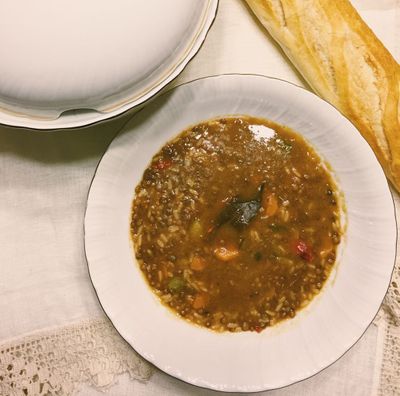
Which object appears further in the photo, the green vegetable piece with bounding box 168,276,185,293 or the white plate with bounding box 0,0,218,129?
the green vegetable piece with bounding box 168,276,185,293

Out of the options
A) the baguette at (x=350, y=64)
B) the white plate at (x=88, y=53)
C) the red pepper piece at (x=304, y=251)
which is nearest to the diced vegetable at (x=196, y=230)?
the red pepper piece at (x=304, y=251)

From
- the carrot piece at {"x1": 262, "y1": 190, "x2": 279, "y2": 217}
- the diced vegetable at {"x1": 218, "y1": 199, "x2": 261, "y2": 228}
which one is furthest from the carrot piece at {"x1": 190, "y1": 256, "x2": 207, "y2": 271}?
the carrot piece at {"x1": 262, "y1": 190, "x2": 279, "y2": 217}

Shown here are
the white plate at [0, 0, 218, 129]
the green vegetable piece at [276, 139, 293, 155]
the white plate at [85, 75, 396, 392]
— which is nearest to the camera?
the white plate at [0, 0, 218, 129]

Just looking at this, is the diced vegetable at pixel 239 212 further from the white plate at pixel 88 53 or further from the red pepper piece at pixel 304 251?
the white plate at pixel 88 53

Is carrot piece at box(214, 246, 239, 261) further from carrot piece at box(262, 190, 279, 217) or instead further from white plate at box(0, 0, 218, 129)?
white plate at box(0, 0, 218, 129)

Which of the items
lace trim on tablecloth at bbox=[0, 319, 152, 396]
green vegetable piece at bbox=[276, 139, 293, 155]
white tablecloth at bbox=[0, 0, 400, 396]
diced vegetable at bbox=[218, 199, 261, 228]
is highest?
green vegetable piece at bbox=[276, 139, 293, 155]

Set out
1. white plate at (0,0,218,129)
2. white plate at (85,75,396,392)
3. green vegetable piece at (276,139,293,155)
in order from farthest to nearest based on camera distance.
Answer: green vegetable piece at (276,139,293,155) < white plate at (85,75,396,392) < white plate at (0,0,218,129)

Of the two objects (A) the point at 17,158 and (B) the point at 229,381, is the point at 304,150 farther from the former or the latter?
(A) the point at 17,158

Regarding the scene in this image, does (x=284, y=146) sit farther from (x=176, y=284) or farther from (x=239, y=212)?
(x=176, y=284)
